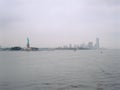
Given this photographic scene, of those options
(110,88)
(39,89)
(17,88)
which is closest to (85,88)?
(110,88)

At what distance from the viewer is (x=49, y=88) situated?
2202 centimetres

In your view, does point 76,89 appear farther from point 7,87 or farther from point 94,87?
point 7,87

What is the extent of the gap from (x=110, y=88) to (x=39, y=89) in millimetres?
7659

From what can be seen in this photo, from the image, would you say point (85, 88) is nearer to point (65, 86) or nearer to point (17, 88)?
point (65, 86)

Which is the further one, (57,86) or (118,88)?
(57,86)

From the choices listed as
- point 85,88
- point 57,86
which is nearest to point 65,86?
point 57,86

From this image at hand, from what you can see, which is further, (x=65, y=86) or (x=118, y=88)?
(x=65, y=86)

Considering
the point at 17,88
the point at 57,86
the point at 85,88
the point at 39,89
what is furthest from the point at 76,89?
the point at 17,88

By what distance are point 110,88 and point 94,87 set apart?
5.85 feet

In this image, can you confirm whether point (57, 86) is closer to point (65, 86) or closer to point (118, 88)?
point (65, 86)

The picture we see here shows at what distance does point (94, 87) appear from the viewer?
22.3m

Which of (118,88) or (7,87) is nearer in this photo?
(118,88)

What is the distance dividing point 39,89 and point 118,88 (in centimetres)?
843

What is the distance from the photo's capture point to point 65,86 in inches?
894
